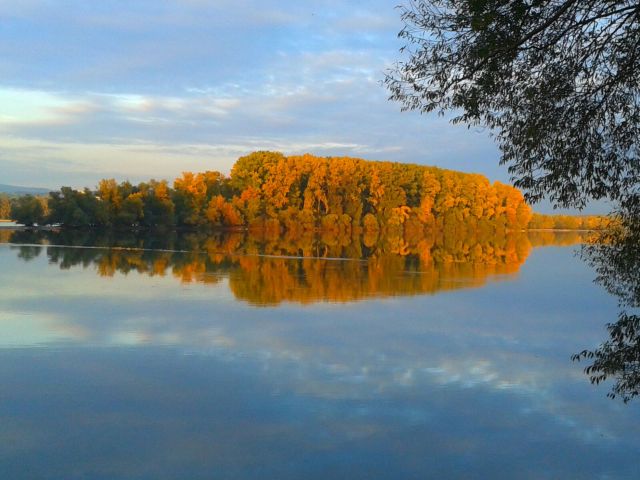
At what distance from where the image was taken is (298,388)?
320 inches

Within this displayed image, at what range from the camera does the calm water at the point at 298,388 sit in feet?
20.0

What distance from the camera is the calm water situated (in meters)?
6.11

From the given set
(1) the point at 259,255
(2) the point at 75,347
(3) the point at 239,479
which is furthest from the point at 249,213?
(3) the point at 239,479

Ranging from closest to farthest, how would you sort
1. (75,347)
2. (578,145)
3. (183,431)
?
1. (183,431)
2. (578,145)
3. (75,347)

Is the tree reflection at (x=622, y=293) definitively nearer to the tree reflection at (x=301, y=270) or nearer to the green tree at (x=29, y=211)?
the tree reflection at (x=301, y=270)

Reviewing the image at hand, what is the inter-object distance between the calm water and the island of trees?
1647 inches

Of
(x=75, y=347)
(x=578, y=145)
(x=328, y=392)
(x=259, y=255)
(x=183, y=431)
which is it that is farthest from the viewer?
(x=259, y=255)

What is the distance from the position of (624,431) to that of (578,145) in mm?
2959

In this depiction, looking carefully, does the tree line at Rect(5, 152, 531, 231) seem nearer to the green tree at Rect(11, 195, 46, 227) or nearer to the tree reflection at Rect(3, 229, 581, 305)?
the green tree at Rect(11, 195, 46, 227)

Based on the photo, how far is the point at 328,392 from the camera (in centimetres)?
802

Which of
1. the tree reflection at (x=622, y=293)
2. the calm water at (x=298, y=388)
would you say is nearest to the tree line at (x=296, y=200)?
the calm water at (x=298, y=388)

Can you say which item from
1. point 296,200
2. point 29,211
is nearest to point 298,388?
point 29,211

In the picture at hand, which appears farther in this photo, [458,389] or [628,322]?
[458,389]

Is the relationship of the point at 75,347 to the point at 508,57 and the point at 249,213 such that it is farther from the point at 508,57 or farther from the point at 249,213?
the point at 249,213
